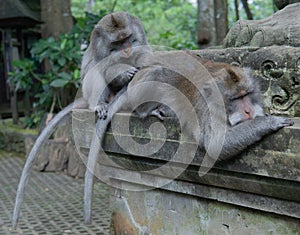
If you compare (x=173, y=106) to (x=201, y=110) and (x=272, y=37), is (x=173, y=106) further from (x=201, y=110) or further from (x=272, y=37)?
(x=272, y=37)

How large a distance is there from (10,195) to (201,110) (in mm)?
4189

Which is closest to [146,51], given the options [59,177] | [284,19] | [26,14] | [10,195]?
[284,19]

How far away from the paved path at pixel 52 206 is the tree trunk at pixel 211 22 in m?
2.56

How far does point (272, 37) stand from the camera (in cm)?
285

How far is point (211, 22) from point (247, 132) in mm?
5311

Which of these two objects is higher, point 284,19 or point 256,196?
point 284,19

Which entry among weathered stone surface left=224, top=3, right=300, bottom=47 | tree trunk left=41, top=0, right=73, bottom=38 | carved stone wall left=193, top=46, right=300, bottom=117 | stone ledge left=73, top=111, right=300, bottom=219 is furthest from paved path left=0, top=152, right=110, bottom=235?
tree trunk left=41, top=0, right=73, bottom=38

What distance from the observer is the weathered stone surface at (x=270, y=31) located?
2.75 metres

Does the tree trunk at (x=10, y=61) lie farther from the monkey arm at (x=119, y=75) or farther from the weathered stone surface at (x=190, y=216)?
the weathered stone surface at (x=190, y=216)

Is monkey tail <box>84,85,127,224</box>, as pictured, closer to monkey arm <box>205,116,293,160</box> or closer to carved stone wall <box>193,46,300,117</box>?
carved stone wall <box>193,46,300,117</box>

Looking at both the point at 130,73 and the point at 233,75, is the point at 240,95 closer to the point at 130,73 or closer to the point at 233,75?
the point at 233,75

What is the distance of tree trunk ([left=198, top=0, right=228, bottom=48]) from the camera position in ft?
23.8

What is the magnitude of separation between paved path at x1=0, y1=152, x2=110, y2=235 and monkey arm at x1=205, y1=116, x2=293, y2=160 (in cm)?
243

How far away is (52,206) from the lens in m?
5.41
